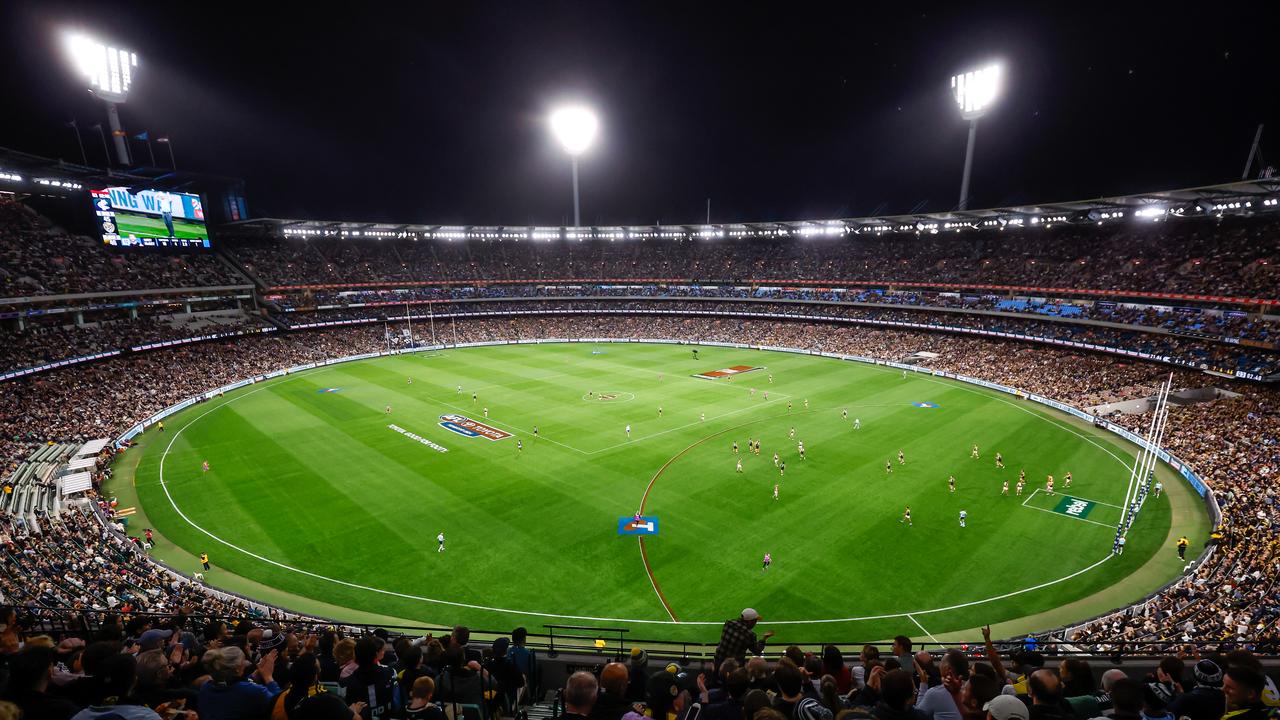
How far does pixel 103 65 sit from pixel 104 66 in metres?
0.11

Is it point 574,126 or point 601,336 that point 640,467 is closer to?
point 601,336

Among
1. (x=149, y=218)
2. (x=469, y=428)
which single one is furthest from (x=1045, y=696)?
(x=149, y=218)

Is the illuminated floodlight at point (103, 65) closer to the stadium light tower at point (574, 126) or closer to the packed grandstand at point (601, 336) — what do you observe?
the packed grandstand at point (601, 336)

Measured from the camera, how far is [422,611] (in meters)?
22.6

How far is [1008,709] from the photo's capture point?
5.21 meters

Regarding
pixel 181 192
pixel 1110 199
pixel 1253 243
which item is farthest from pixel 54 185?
pixel 1253 243

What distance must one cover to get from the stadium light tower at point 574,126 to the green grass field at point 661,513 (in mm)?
60813

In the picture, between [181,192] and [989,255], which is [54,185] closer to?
[181,192]

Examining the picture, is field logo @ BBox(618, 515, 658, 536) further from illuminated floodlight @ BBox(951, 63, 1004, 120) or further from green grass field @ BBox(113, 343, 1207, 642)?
illuminated floodlight @ BBox(951, 63, 1004, 120)

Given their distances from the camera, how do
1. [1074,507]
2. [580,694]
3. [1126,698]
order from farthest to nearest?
[1074,507], [1126,698], [580,694]

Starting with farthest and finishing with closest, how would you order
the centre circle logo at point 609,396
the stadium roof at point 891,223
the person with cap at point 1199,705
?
the centre circle logo at point 609,396
the stadium roof at point 891,223
the person with cap at point 1199,705

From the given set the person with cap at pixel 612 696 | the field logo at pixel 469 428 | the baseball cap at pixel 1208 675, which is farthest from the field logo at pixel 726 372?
the person with cap at pixel 612 696

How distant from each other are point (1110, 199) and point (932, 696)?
6631cm

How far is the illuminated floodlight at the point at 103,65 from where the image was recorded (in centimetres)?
5688
